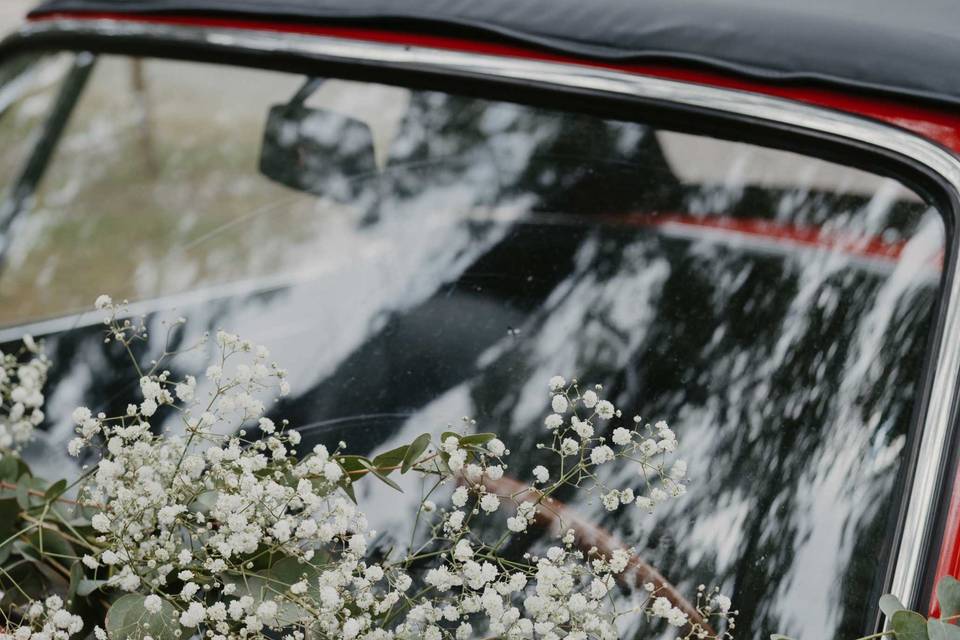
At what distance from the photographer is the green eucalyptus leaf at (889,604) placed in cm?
124

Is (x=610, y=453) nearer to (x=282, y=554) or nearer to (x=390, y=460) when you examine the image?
(x=390, y=460)

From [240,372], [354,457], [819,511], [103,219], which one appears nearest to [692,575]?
[819,511]

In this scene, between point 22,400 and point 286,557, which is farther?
point 22,400

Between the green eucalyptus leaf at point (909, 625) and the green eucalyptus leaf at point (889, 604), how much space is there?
0.03m

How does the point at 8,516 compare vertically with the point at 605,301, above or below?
below

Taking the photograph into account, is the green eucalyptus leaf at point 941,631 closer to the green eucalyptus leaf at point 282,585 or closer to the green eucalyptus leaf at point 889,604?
the green eucalyptus leaf at point 889,604

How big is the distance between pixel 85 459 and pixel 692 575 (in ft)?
3.50

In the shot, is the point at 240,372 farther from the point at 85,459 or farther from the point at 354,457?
the point at 85,459

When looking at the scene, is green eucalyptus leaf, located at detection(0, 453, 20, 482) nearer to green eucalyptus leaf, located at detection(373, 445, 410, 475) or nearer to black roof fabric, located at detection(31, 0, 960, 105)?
green eucalyptus leaf, located at detection(373, 445, 410, 475)

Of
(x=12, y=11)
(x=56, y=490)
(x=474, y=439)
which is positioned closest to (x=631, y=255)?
(x=474, y=439)

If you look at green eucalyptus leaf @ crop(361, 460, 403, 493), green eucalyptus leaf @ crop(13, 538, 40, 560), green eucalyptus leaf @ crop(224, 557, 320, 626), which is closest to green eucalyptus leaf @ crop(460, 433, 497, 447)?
green eucalyptus leaf @ crop(361, 460, 403, 493)

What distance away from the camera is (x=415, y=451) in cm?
140

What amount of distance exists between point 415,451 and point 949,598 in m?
0.65

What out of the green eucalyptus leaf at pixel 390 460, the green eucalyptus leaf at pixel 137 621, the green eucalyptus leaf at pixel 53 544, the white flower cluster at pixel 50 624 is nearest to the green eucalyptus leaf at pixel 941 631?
the green eucalyptus leaf at pixel 390 460
